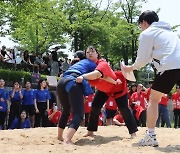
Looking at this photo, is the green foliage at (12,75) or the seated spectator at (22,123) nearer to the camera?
the seated spectator at (22,123)

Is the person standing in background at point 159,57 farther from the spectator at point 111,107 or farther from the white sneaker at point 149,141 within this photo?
the spectator at point 111,107

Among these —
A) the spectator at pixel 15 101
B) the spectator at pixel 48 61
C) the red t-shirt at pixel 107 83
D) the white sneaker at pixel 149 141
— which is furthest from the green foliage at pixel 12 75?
the white sneaker at pixel 149 141

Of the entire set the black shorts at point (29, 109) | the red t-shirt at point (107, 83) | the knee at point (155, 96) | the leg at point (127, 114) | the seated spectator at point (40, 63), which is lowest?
the black shorts at point (29, 109)

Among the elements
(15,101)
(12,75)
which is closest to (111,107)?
(15,101)

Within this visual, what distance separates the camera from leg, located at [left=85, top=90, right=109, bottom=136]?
20.6 ft

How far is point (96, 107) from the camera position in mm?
6363

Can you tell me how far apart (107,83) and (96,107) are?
0.67 meters

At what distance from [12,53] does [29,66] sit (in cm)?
114

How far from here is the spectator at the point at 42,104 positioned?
10570 mm

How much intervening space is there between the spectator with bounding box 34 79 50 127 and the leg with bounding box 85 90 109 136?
4.27 m

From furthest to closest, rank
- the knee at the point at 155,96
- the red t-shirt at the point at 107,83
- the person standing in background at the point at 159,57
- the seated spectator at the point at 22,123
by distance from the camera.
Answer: the seated spectator at the point at 22,123, the red t-shirt at the point at 107,83, the knee at the point at 155,96, the person standing in background at the point at 159,57

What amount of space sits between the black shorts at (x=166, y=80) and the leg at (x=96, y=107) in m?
1.39

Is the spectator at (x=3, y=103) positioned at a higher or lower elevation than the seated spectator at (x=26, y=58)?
lower

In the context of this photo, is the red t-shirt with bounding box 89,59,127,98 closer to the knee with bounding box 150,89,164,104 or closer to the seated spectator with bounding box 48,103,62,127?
the knee with bounding box 150,89,164,104
